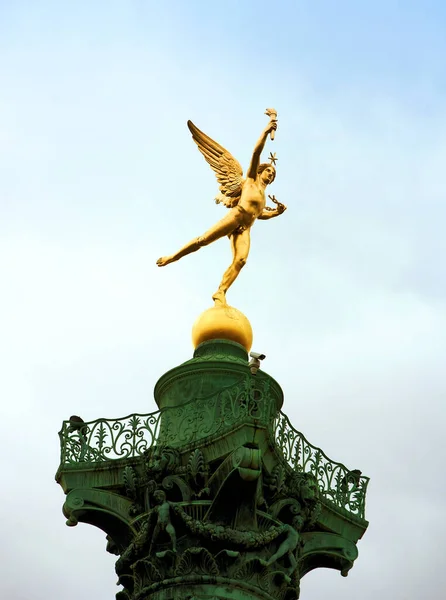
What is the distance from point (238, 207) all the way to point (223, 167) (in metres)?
1.55

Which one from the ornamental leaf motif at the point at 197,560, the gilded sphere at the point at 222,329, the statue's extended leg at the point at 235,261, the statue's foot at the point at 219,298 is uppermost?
the statue's extended leg at the point at 235,261

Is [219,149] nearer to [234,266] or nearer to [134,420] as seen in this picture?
[234,266]

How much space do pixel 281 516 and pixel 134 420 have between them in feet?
10.9

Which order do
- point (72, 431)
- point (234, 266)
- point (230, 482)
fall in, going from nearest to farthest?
point (230, 482) → point (72, 431) → point (234, 266)

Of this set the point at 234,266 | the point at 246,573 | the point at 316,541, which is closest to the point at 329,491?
the point at 316,541

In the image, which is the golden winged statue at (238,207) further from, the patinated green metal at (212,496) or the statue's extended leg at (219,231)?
the patinated green metal at (212,496)

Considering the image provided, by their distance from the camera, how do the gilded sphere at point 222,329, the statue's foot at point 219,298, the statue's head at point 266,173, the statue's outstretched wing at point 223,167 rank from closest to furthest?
1. the gilded sphere at point 222,329
2. the statue's foot at point 219,298
3. the statue's head at point 266,173
4. the statue's outstretched wing at point 223,167

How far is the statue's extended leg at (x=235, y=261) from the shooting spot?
3560 cm

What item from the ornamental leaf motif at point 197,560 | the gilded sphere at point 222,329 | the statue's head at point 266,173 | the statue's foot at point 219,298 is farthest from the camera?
the statue's head at point 266,173

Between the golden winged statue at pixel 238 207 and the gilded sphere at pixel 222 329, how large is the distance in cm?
76

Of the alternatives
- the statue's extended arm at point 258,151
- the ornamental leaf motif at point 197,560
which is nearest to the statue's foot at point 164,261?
the statue's extended arm at point 258,151

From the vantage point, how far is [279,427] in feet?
105

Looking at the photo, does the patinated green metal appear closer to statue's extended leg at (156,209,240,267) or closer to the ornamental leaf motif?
the ornamental leaf motif

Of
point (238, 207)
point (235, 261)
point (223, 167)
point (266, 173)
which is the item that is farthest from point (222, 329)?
point (223, 167)
